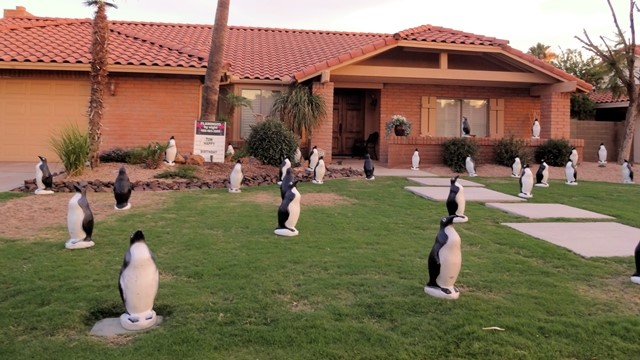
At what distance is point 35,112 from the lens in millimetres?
14562

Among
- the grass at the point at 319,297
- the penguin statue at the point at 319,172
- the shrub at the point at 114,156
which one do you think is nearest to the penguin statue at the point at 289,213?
the grass at the point at 319,297

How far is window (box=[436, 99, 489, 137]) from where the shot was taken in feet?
60.6

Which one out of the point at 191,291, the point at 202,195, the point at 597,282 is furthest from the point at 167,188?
the point at 597,282

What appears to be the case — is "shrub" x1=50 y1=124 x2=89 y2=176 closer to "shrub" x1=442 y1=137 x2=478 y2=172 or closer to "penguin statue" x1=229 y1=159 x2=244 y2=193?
"penguin statue" x1=229 y1=159 x2=244 y2=193

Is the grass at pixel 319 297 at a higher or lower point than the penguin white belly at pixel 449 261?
lower

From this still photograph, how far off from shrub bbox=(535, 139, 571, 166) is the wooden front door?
6639 millimetres

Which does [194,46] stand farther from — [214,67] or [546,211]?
[546,211]

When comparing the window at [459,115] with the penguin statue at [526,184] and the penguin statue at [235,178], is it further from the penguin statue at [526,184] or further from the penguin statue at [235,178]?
the penguin statue at [235,178]

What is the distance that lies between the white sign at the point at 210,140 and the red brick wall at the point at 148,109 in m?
3.02

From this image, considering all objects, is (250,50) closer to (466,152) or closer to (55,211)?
(466,152)

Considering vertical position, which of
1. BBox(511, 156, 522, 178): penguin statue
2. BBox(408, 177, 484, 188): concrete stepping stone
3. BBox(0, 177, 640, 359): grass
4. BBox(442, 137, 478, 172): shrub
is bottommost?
BBox(0, 177, 640, 359): grass

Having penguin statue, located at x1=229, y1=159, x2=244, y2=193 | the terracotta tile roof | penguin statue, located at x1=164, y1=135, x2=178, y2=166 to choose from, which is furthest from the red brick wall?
penguin statue, located at x1=229, y1=159, x2=244, y2=193

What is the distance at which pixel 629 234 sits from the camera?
6.38 metres

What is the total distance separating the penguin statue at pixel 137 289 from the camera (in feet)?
10.8
